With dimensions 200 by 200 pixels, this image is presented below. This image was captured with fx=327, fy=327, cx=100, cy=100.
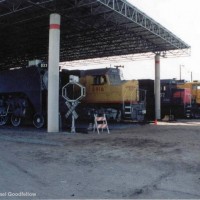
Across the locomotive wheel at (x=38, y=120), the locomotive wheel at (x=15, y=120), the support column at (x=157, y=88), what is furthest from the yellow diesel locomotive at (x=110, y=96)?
the support column at (x=157, y=88)

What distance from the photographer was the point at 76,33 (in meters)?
24.1

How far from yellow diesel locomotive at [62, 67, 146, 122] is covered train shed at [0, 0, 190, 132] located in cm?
279

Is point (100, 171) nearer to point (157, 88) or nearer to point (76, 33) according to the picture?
point (76, 33)

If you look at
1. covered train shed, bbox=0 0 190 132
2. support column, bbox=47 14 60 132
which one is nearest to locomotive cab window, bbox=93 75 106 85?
covered train shed, bbox=0 0 190 132

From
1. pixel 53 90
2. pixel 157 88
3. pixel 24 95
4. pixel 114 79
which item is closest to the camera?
pixel 53 90

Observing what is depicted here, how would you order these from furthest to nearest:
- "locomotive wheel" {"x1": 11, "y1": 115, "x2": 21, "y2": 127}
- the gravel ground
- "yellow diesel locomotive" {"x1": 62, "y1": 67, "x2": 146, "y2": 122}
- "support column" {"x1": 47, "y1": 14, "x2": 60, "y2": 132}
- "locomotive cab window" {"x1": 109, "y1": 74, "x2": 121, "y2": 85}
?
"locomotive cab window" {"x1": 109, "y1": 74, "x2": 121, "y2": 85} < "yellow diesel locomotive" {"x1": 62, "y1": 67, "x2": 146, "y2": 122} < "locomotive wheel" {"x1": 11, "y1": 115, "x2": 21, "y2": 127} < "support column" {"x1": 47, "y1": 14, "x2": 60, "y2": 132} < the gravel ground

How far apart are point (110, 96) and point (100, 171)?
13.9 metres

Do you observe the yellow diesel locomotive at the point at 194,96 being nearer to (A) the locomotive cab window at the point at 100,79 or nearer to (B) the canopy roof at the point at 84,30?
(B) the canopy roof at the point at 84,30

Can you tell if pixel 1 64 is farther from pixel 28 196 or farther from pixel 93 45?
pixel 28 196

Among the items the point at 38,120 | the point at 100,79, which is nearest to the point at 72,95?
the point at 100,79

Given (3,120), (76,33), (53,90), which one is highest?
(76,33)

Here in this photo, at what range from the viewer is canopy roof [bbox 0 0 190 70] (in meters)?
17.9

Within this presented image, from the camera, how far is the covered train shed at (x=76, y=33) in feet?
54.6

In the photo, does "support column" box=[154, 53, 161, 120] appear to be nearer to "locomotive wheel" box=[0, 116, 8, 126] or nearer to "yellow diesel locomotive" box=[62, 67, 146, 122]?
"yellow diesel locomotive" box=[62, 67, 146, 122]
